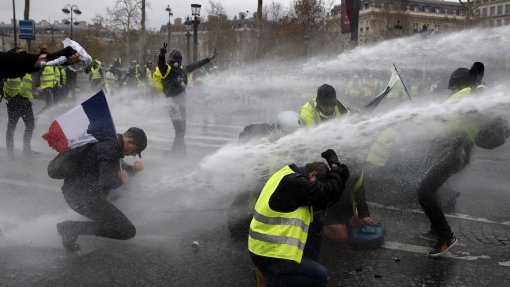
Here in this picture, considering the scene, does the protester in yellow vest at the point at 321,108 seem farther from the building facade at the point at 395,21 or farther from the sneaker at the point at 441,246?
the building facade at the point at 395,21

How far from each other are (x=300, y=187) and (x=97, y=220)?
210 cm

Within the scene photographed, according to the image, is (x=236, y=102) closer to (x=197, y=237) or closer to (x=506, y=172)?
(x=506, y=172)

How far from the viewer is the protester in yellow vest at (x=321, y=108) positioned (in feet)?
18.2

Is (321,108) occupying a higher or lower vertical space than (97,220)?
higher

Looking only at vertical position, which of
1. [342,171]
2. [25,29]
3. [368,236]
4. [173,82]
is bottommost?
[368,236]

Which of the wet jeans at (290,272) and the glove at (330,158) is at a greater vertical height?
the glove at (330,158)

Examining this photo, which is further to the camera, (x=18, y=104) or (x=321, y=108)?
(x=18, y=104)

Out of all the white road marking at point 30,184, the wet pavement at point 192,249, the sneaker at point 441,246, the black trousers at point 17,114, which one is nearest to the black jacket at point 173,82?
the black trousers at point 17,114

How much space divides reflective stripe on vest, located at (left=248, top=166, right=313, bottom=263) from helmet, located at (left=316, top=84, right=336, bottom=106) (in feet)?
7.47

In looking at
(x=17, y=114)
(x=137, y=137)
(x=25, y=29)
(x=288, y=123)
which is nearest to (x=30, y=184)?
(x=17, y=114)

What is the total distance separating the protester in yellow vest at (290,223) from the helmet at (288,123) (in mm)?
1888

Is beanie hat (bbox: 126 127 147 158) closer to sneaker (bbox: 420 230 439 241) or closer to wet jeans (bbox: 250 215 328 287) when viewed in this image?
wet jeans (bbox: 250 215 328 287)

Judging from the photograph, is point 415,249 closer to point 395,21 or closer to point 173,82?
point 173,82

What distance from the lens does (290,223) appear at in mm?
3354
